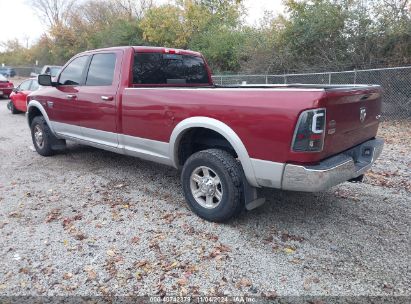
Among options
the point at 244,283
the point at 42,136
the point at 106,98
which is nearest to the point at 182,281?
the point at 244,283

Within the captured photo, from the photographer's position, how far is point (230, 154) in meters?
3.94

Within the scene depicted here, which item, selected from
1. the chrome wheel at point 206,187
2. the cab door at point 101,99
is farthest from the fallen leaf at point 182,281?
the cab door at point 101,99

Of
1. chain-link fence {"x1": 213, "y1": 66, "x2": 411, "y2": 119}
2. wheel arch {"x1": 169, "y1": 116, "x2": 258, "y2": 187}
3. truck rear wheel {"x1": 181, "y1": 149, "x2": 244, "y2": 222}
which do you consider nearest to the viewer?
wheel arch {"x1": 169, "y1": 116, "x2": 258, "y2": 187}

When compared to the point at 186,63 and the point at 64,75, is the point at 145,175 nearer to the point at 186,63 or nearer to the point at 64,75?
the point at 186,63

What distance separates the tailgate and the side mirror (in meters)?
4.73

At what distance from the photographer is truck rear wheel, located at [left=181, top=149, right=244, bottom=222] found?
3.67 m

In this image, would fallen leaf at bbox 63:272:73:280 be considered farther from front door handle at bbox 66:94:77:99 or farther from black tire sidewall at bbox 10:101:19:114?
black tire sidewall at bbox 10:101:19:114

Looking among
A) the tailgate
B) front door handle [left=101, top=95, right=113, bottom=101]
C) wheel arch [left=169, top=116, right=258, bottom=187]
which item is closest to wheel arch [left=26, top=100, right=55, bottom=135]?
front door handle [left=101, top=95, right=113, bottom=101]

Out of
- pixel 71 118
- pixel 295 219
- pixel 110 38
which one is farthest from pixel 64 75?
pixel 110 38

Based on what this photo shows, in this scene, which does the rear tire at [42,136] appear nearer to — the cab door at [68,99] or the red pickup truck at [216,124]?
the cab door at [68,99]

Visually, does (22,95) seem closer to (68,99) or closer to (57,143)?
(57,143)

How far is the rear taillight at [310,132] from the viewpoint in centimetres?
304

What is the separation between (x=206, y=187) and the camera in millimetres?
3951

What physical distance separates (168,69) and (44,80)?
7.28ft
